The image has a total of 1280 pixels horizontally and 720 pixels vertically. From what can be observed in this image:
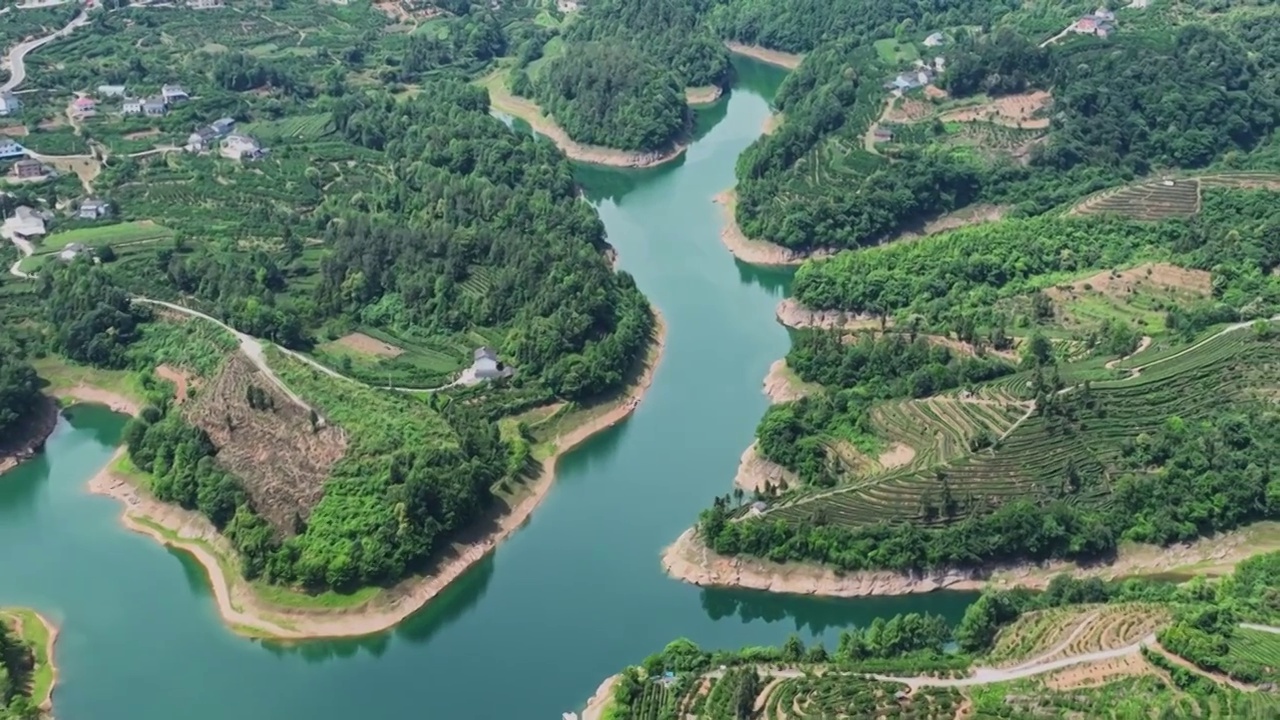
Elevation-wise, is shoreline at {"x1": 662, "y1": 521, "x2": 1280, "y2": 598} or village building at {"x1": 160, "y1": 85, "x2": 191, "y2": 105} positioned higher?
shoreline at {"x1": 662, "y1": 521, "x2": 1280, "y2": 598}

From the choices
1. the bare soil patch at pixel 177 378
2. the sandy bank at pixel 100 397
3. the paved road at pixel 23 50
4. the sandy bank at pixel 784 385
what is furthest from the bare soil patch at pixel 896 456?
the paved road at pixel 23 50

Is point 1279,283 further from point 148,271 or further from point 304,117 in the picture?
point 304,117

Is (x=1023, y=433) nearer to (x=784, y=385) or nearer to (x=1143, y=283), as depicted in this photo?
(x=784, y=385)

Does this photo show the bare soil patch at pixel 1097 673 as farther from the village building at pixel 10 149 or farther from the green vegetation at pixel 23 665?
the village building at pixel 10 149

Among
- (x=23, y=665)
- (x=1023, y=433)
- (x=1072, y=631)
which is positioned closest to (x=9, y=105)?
(x=23, y=665)

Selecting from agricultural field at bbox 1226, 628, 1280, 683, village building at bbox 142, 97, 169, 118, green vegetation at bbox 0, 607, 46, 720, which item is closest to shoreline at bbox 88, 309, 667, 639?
green vegetation at bbox 0, 607, 46, 720

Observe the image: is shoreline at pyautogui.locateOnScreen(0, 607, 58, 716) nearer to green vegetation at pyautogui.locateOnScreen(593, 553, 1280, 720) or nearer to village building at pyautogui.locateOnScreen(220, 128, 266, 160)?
green vegetation at pyautogui.locateOnScreen(593, 553, 1280, 720)
